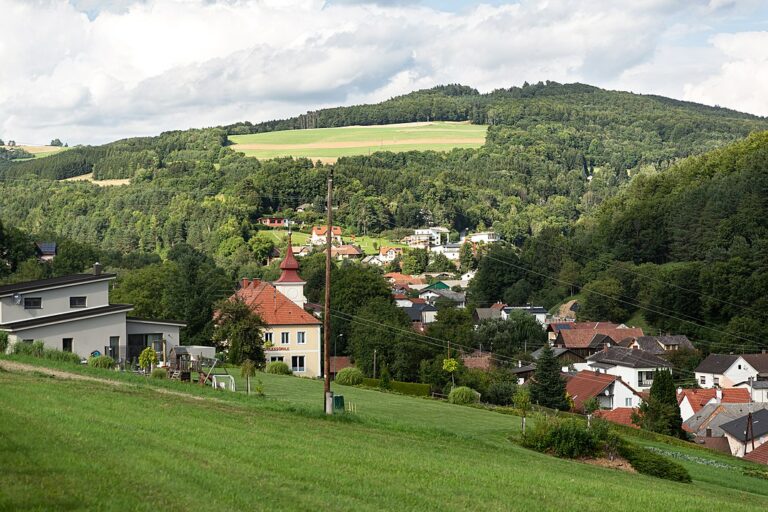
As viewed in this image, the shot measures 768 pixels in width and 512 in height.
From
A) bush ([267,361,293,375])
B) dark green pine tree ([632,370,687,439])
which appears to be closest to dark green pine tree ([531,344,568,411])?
dark green pine tree ([632,370,687,439])

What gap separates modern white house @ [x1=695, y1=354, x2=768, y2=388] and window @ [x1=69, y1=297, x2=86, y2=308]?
54002mm

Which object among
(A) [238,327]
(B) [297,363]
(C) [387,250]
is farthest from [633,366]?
(C) [387,250]

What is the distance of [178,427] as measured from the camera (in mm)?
17062

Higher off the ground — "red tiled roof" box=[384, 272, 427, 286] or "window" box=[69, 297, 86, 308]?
"window" box=[69, 297, 86, 308]

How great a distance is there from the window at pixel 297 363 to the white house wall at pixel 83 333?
20031 millimetres

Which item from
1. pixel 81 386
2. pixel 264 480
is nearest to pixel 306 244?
pixel 81 386

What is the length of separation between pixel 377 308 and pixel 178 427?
54.9m

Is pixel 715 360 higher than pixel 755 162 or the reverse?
the reverse

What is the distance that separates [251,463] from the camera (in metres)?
14.6

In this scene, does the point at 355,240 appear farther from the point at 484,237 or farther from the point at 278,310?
the point at 278,310

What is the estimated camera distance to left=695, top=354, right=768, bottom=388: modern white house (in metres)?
77.5

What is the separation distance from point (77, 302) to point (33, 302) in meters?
1.76

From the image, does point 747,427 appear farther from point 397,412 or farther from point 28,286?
point 28,286

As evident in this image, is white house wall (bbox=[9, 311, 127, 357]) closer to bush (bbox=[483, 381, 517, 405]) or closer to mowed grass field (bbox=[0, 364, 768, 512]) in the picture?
mowed grass field (bbox=[0, 364, 768, 512])
